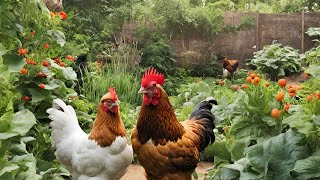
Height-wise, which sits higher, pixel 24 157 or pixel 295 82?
pixel 24 157

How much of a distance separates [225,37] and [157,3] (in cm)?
230

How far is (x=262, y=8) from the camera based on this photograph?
55.1 feet

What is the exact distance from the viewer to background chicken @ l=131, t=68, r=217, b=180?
3590 millimetres

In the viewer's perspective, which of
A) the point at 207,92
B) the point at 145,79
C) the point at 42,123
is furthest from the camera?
the point at 207,92

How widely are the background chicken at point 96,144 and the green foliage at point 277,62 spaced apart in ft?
25.3

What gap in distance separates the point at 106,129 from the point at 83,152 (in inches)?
10.4

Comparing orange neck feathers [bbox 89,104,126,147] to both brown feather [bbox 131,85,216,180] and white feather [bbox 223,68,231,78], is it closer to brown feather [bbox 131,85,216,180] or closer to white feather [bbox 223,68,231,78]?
brown feather [bbox 131,85,216,180]

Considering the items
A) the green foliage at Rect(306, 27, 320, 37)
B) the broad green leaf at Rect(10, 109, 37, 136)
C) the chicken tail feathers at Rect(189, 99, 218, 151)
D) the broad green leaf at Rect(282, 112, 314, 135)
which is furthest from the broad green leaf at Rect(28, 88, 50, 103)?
the green foliage at Rect(306, 27, 320, 37)

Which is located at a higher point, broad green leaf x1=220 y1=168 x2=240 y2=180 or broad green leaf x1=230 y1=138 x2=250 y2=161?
broad green leaf x1=230 y1=138 x2=250 y2=161

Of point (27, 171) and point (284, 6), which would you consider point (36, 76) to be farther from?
point (284, 6)

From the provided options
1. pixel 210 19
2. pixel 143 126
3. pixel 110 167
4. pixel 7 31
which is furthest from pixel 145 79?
pixel 210 19

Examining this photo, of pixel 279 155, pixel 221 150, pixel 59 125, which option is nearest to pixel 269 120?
pixel 279 155

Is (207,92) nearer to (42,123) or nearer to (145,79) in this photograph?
(42,123)

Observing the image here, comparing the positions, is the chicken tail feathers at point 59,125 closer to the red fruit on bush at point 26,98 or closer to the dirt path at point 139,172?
the red fruit on bush at point 26,98
